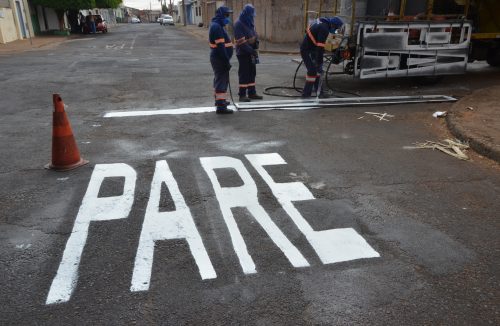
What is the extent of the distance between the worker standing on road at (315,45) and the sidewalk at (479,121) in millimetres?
2773

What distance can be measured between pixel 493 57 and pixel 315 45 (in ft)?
24.0

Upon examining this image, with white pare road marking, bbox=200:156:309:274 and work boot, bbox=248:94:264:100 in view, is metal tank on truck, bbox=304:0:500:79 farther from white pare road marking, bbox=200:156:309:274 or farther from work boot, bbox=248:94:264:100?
white pare road marking, bbox=200:156:309:274

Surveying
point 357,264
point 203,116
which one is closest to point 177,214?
point 357,264

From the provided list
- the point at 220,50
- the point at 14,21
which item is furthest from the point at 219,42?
the point at 14,21

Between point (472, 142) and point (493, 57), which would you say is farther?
point (493, 57)

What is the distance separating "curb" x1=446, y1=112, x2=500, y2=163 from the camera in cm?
555

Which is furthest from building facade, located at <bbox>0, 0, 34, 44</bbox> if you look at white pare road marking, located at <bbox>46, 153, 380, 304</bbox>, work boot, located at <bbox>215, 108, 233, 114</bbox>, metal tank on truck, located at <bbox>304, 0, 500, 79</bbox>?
white pare road marking, located at <bbox>46, 153, 380, 304</bbox>

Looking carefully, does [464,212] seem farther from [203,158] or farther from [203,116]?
[203,116]

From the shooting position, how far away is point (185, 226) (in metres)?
3.80

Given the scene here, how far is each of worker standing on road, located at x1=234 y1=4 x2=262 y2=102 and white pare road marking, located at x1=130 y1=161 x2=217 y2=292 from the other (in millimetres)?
4613

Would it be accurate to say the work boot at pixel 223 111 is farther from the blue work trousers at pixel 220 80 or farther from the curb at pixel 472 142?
the curb at pixel 472 142

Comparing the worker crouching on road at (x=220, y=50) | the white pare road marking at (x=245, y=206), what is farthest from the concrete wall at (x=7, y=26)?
the white pare road marking at (x=245, y=206)

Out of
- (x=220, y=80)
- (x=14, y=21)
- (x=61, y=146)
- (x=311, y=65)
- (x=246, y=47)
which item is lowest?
(x=61, y=146)

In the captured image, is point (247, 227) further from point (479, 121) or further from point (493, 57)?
point (493, 57)
